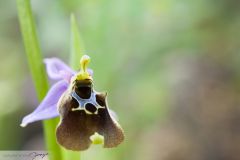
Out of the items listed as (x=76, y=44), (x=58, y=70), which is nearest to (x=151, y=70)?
(x=58, y=70)

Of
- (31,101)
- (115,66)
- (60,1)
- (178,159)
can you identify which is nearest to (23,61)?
(31,101)

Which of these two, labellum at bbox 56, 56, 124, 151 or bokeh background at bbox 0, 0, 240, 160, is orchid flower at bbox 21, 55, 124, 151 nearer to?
labellum at bbox 56, 56, 124, 151

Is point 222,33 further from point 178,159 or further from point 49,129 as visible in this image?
point 49,129

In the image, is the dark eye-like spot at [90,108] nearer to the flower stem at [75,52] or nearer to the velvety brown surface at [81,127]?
the velvety brown surface at [81,127]

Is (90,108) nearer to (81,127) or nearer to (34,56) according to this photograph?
(81,127)

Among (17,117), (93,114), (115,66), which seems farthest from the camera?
(17,117)

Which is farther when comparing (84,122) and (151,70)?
(151,70)

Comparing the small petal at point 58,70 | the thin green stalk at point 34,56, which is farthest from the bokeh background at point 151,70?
the thin green stalk at point 34,56
